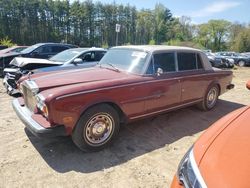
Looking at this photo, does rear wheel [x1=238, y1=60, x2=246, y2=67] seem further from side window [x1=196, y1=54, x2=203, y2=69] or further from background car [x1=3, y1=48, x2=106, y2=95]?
side window [x1=196, y1=54, x2=203, y2=69]

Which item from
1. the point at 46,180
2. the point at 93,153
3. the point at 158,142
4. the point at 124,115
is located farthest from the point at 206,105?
the point at 46,180

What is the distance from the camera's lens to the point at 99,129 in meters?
3.81

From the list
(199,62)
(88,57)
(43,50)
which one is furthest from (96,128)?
(43,50)

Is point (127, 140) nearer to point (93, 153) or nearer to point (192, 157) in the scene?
point (93, 153)

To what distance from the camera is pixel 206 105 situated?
19.5 feet

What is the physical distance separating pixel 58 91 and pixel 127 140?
1532mm

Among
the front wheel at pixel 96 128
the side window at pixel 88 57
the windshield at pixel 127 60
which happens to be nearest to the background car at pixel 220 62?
the side window at pixel 88 57

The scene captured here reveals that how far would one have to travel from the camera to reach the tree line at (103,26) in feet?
159

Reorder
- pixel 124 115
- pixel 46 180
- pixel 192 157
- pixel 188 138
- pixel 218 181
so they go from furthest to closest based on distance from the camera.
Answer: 1. pixel 188 138
2. pixel 124 115
3. pixel 46 180
4. pixel 192 157
5. pixel 218 181

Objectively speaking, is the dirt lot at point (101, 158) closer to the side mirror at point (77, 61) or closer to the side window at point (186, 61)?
the side window at point (186, 61)

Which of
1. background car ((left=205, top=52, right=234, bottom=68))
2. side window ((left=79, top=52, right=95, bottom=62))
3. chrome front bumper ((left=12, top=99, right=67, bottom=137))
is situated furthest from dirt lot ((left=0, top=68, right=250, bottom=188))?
background car ((left=205, top=52, right=234, bottom=68))

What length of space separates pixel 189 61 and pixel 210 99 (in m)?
1.31

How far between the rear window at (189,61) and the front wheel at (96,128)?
1967 mm

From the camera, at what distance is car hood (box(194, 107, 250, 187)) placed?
1.56m
